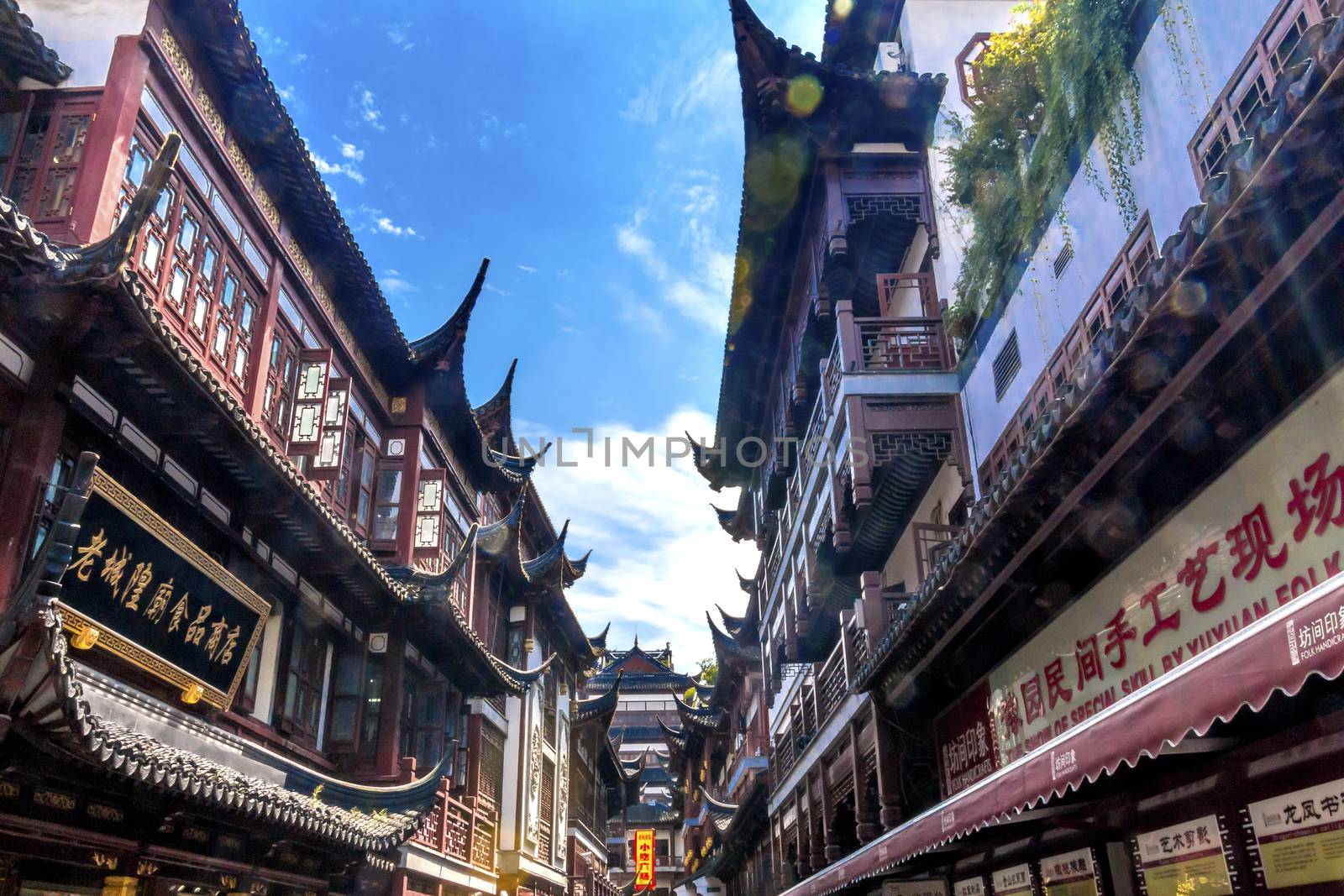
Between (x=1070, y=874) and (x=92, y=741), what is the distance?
649 centimetres

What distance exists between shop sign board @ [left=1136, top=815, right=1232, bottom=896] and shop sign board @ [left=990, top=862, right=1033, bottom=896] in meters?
1.79

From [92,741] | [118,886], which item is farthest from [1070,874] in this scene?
[118,886]

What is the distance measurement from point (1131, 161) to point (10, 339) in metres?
8.11

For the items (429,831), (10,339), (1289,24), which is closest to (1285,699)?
(1289,24)

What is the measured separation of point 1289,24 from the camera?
18.4 feet

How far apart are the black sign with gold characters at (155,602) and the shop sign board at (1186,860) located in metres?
7.43

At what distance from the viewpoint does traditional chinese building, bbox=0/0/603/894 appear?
677cm

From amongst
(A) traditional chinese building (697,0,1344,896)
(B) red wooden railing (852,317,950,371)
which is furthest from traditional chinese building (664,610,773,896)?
(B) red wooden railing (852,317,950,371)

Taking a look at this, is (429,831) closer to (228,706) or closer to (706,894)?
(228,706)

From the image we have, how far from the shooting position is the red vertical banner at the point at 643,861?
1426 inches

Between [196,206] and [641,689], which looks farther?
[641,689]

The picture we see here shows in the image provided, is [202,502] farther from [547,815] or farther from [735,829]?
[735,829]

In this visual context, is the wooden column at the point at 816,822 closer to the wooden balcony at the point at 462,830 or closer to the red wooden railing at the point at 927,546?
the red wooden railing at the point at 927,546

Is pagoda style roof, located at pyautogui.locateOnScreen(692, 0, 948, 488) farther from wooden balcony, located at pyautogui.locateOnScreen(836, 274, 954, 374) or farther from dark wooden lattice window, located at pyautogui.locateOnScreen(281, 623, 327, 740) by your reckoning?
dark wooden lattice window, located at pyautogui.locateOnScreen(281, 623, 327, 740)
